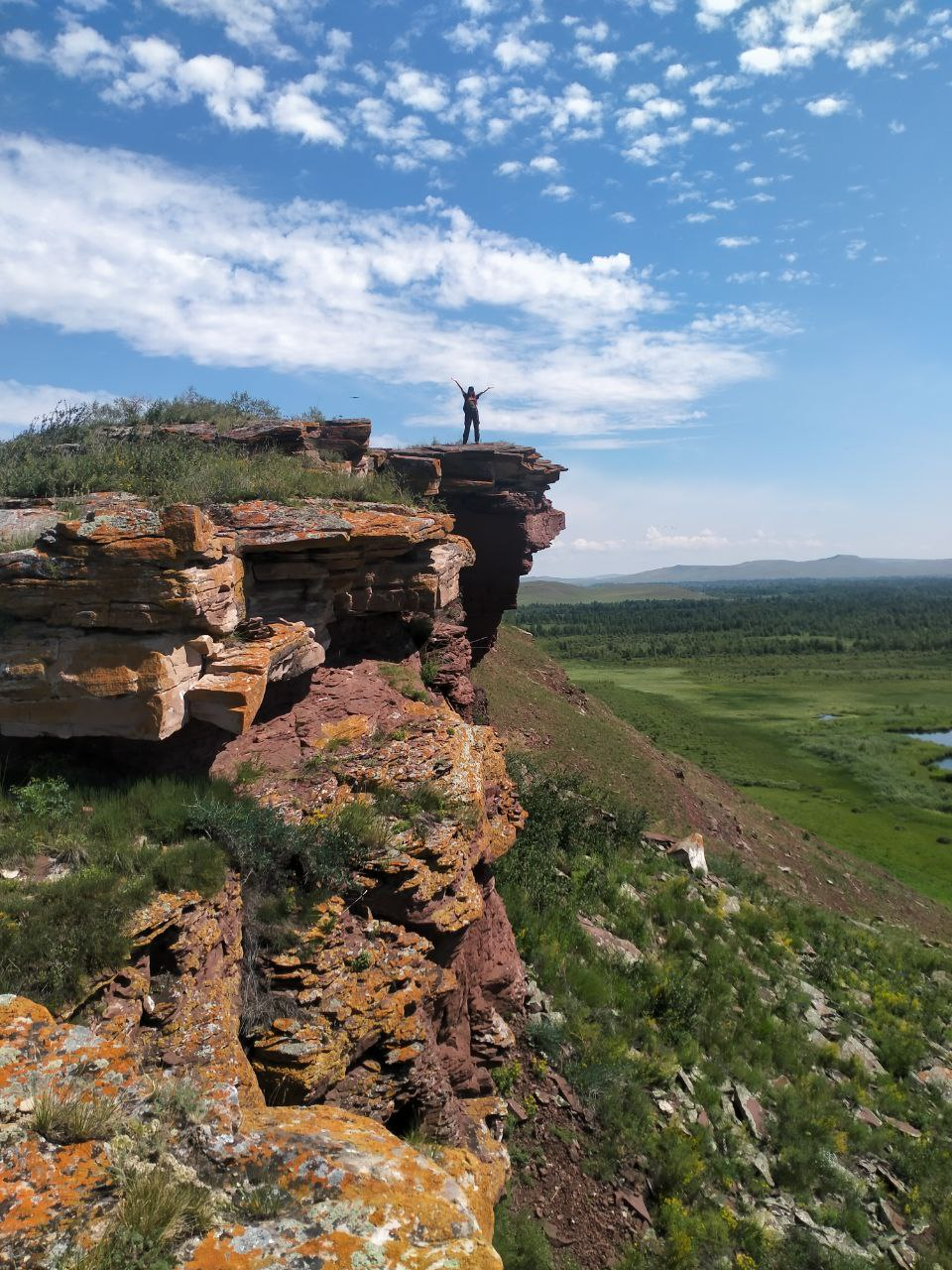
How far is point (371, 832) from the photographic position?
25.4ft

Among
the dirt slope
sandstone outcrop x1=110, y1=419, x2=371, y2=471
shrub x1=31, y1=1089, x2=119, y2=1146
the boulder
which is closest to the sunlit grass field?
the dirt slope

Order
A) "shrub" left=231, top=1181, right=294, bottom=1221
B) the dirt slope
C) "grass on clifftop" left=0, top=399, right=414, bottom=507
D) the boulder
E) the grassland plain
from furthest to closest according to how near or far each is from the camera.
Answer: the grassland plain < the dirt slope < the boulder < "grass on clifftop" left=0, top=399, right=414, bottom=507 < "shrub" left=231, top=1181, right=294, bottom=1221

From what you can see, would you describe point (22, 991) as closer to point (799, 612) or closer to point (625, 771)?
point (625, 771)

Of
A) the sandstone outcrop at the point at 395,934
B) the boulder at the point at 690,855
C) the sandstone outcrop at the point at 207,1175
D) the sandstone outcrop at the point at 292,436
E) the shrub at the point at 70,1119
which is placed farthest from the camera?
the boulder at the point at 690,855

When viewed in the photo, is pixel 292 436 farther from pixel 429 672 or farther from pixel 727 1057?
pixel 727 1057

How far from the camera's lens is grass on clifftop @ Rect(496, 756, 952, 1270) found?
9070 millimetres

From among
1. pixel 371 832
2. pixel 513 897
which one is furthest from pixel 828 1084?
pixel 371 832

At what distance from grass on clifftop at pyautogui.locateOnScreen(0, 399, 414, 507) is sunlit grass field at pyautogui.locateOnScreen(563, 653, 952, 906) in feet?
106

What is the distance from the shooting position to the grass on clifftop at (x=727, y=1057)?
9.07 metres

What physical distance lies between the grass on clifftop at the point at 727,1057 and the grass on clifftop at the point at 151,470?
8.79 metres

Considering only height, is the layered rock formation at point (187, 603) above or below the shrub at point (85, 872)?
above

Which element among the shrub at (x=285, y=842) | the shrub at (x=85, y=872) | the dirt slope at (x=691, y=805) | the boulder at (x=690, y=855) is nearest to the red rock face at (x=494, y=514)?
the dirt slope at (x=691, y=805)

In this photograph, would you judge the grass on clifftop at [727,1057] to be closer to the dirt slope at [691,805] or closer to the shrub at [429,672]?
the shrub at [429,672]

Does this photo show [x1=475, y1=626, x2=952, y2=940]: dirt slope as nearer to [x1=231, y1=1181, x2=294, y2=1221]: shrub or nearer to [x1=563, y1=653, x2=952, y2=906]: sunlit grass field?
[x1=563, y1=653, x2=952, y2=906]: sunlit grass field
